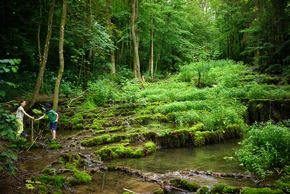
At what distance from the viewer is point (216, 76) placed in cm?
2180

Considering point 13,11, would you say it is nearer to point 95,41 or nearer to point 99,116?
point 95,41

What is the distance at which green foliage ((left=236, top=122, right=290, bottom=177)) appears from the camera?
756 centimetres

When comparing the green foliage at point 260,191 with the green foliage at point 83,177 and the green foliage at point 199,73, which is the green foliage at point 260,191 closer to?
the green foliage at point 83,177

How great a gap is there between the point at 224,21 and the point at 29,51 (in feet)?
72.8

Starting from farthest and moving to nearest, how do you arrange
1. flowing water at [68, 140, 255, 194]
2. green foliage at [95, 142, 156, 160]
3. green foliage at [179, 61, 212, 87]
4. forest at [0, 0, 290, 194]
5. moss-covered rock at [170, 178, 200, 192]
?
green foliage at [179, 61, 212, 87]
green foliage at [95, 142, 156, 160]
forest at [0, 0, 290, 194]
flowing water at [68, 140, 255, 194]
moss-covered rock at [170, 178, 200, 192]

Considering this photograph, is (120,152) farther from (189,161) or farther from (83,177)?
(83,177)

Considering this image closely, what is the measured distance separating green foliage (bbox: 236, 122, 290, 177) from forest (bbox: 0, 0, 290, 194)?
0.03 m

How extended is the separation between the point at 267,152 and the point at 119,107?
9762 mm

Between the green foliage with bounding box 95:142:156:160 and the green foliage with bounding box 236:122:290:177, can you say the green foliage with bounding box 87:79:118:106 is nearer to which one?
the green foliage with bounding box 95:142:156:160

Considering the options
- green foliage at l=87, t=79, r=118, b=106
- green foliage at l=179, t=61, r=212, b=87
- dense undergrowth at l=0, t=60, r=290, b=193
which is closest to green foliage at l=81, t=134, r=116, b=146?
dense undergrowth at l=0, t=60, r=290, b=193

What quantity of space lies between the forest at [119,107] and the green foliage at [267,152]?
29mm

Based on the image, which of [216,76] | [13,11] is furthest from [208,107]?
[13,11]

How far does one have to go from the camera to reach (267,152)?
303 inches

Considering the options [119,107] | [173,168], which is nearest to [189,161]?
[173,168]
